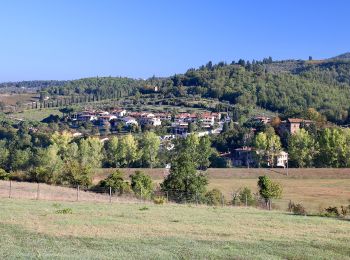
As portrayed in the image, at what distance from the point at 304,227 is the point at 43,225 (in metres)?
12.0

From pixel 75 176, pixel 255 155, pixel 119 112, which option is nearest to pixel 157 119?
pixel 119 112

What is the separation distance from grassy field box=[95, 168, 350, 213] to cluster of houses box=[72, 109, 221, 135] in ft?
205

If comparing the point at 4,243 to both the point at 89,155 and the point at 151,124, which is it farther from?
the point at 151,124

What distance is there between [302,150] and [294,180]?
16707mm

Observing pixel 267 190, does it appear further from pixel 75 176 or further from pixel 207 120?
pixel 207 120

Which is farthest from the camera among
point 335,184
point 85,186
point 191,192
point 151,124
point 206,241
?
point 151,124

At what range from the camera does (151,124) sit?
152 m

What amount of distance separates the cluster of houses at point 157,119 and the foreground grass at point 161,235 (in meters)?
119

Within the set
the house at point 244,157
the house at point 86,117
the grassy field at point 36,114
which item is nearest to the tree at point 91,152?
the house at point 244,157

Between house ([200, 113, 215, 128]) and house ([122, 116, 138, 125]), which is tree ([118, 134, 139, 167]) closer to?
house ([122, 116, 138, 125])

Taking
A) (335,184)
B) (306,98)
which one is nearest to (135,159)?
(335,184)

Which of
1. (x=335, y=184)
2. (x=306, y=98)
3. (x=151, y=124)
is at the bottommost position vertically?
(x=335, y=184)

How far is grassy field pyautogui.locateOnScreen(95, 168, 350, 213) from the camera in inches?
2490

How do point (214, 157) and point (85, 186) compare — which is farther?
point (214, 157)
